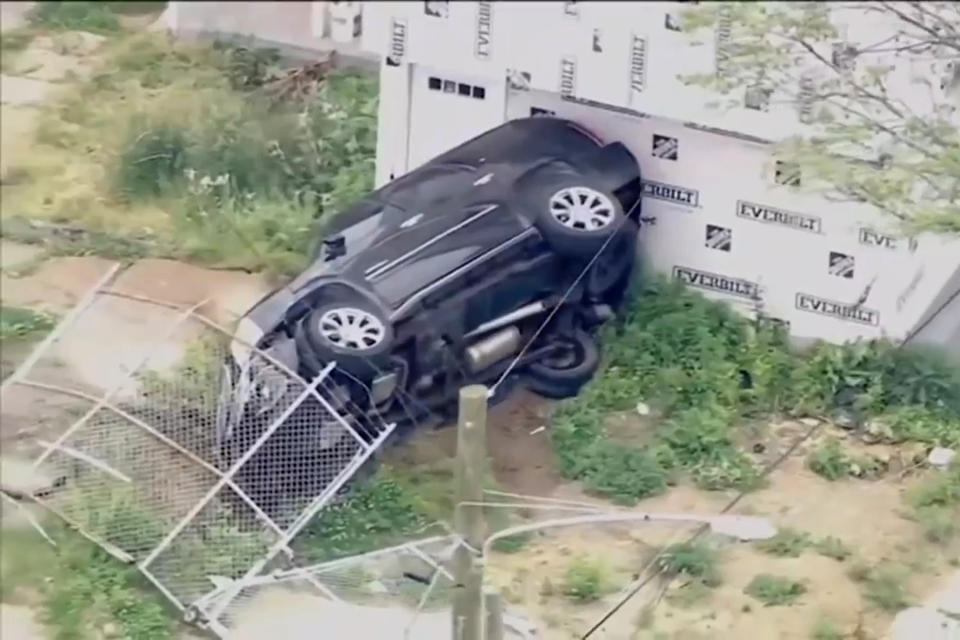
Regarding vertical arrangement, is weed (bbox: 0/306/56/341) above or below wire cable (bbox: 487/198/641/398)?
below

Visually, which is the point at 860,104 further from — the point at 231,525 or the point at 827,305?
the point at 231,525

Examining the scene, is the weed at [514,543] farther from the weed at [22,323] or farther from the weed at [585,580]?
the weed at [22,323]

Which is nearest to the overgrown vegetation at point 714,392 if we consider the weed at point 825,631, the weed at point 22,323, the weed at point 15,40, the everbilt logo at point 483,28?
the weed at point 825,631

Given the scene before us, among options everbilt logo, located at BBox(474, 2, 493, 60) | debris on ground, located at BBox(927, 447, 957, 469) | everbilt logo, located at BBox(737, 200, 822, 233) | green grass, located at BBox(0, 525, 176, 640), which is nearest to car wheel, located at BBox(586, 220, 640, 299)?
everbilt logo, located at BBox(737, 200, 822, 233)

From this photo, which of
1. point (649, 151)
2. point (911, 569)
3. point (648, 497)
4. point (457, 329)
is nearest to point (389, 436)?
point (457, 329)

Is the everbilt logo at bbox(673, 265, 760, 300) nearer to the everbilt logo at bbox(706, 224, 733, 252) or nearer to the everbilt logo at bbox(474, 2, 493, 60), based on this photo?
the everbilt logo at bbox(706, 224, 733, 252)

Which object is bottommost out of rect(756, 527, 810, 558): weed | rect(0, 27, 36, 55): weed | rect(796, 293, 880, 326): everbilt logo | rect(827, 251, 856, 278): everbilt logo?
rect(756, 527, 810, 558): weed
